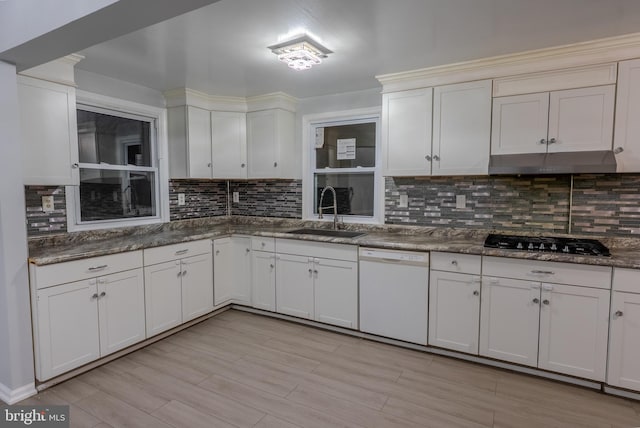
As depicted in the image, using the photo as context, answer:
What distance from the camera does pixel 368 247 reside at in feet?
9.70

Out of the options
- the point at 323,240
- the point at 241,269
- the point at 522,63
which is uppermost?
the point at 522,63

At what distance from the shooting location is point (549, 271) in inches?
91.6

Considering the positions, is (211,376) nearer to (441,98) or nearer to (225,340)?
(225,340)

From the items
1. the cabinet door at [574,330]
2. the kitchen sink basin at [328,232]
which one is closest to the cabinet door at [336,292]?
the kitchen sink basin at [328,232]

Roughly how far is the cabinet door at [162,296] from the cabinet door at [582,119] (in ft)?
10.6

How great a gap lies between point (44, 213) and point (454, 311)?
3.31 metres

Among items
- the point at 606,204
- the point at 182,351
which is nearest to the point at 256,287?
the point at 182,351

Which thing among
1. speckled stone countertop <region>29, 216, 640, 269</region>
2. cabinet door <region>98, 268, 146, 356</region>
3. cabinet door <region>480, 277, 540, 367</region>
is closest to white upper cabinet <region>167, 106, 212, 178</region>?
speckled stone countertop <region>29, 216, 640, 269</region>

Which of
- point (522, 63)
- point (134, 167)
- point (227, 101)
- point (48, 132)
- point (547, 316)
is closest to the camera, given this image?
point (547, 316)

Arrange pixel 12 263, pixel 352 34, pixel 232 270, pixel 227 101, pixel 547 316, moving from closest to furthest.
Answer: pixel 12 263, pixel 352 34, pixel 547 316, pixel 232 270, pixel 227 101

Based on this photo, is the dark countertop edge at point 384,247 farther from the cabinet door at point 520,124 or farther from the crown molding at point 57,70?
the crown molding at point 57,70

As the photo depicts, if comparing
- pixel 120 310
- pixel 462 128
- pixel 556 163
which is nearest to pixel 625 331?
pixel 556 163

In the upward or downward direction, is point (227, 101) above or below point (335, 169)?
above

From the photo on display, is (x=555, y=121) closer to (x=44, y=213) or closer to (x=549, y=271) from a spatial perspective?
(x=549, y=271)
